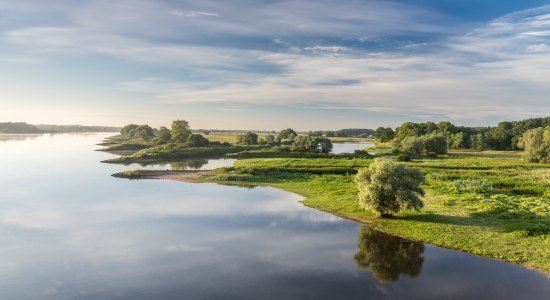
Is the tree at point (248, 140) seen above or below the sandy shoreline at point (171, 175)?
above

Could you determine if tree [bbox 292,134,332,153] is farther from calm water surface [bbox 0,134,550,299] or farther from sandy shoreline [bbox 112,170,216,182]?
calm water surface [bbox 0,134,550,299]

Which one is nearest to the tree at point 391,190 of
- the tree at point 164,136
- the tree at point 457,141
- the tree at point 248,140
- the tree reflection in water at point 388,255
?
the tree reflection in water at point 388,255

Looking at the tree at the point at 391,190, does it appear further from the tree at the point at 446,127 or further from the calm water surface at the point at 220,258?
the tree at the point at 446,127

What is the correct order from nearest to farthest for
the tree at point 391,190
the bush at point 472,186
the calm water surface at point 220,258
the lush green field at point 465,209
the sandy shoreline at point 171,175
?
the calm water surface at point 220,258 → the lush green field at point 465,209 → the tree at point 391,190 → the bush at point 472,186 → the sandy shoreline at point 171,175

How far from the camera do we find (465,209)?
4012 cm

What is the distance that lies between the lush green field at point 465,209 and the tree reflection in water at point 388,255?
183 centimetres

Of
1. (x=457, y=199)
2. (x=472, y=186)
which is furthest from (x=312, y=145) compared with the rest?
(x=457, y=199)

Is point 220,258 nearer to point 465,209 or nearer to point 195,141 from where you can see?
point 465,209

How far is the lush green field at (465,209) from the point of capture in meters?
29.8

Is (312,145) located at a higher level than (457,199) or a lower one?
higher

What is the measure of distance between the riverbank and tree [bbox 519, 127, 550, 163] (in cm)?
3483

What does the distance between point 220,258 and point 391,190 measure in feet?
62.0

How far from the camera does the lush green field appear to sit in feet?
97.8

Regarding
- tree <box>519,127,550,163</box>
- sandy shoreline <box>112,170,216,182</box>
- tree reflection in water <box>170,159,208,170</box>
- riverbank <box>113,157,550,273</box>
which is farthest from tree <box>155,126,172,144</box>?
tree <box>519,127,550,163</box>
